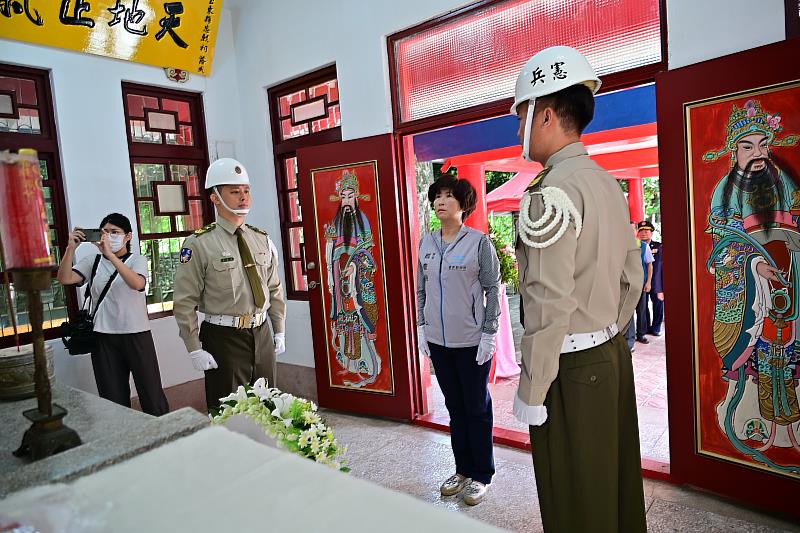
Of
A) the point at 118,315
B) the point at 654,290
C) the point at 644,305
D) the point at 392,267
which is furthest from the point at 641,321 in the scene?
the point at 118,315

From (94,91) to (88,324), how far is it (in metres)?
1.71

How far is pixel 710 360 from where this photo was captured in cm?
243

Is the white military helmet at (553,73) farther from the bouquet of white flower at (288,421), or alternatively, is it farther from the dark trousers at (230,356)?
the dark trousers at (230,356)

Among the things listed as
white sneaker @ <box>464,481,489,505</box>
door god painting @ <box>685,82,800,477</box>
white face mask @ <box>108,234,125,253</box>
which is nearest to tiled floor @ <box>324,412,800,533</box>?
white sneaker @ <box>464,481,489,505</box>

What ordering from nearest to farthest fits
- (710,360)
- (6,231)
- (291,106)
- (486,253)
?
(6,231) → (710,360) → (486,253) → (291,106)

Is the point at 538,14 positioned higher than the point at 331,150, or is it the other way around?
the point at 538,14

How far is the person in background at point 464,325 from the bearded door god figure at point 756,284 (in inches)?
40.3

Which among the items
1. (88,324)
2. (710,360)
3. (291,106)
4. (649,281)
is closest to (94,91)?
(291,106)

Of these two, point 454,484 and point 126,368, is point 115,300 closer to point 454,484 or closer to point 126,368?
point 126,368

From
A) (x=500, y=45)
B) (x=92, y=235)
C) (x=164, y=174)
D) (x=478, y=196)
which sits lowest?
(x=92, y=235)

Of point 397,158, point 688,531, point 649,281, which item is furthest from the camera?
point 649,281

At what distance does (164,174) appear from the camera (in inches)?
169

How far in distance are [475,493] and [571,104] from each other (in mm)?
1922

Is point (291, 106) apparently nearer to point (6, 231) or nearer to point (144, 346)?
point (144, 346)
